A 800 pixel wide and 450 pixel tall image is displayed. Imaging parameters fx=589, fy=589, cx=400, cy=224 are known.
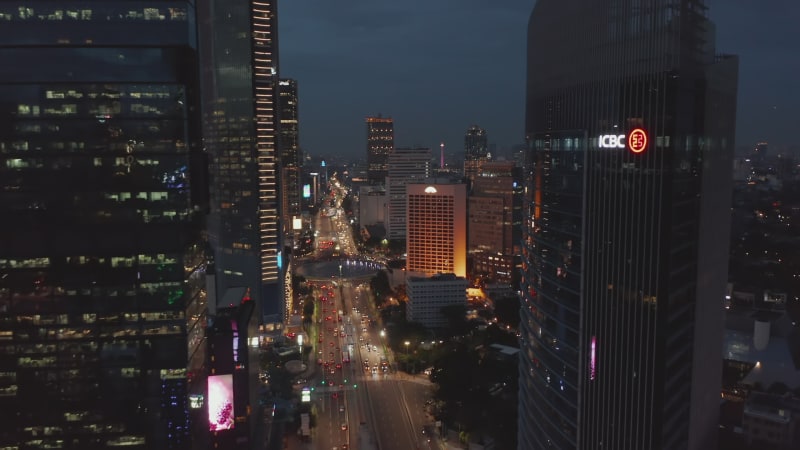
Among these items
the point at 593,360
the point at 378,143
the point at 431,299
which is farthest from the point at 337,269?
the point at 378,143

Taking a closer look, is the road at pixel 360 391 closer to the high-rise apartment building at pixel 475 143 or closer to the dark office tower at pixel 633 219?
the dark office tower at pixel 633 219

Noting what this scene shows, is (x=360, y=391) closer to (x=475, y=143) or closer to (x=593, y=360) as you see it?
(x=593, y=360)

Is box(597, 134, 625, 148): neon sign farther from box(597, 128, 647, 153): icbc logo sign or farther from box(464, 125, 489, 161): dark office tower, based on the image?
box(464, 125, 489, 161): dark office tower

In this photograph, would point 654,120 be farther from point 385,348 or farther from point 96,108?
point 385,348

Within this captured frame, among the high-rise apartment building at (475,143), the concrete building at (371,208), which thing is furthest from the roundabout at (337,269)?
the high-rise apartment building at (475,143)

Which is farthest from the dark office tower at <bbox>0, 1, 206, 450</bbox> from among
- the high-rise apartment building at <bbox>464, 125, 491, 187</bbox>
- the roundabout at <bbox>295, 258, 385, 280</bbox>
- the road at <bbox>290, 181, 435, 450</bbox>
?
the high-rise apartment building at <bbox>464, 125, 491, 187</bbox>

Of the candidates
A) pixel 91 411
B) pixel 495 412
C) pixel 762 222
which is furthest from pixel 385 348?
pixel 762 222

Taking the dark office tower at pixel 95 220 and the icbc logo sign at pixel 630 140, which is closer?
the icbc logo sign at pixel 630 140

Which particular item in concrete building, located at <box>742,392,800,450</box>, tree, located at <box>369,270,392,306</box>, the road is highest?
concrete building, located at <box>742,392,800,450</box>

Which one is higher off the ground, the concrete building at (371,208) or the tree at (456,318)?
the concrete building at (371,208)
